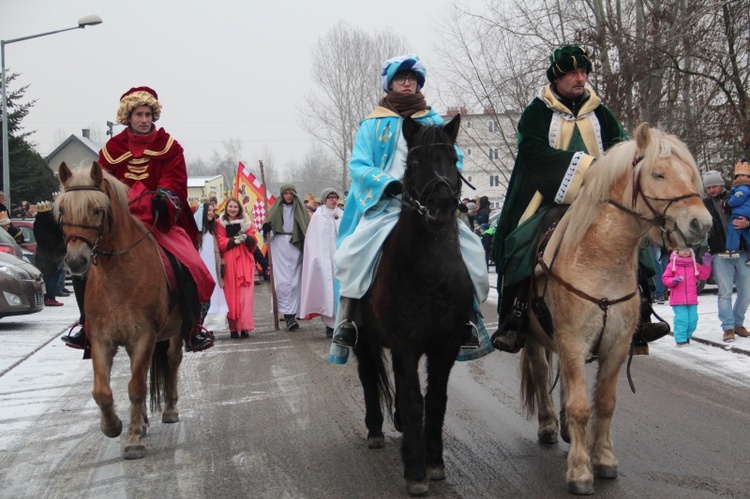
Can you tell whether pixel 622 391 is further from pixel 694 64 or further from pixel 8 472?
pixel 694 64

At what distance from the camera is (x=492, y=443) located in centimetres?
632

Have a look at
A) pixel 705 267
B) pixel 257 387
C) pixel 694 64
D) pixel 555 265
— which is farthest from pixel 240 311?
pixel 694 64

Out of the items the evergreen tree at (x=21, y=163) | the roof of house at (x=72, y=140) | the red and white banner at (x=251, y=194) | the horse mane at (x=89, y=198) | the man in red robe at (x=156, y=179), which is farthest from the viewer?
the roof of house at (x=72, y=140)

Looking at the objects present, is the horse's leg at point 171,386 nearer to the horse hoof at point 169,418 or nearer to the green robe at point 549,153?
the horse hoof at point 169,418

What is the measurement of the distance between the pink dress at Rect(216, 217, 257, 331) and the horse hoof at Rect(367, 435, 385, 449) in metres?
7.78

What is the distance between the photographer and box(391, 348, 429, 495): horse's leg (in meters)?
5.12

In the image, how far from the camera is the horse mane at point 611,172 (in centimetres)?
512

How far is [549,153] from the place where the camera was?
6121 millimetres

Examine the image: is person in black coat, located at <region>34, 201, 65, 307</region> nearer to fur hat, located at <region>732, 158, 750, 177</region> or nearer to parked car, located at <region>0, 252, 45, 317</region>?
parked car, located at <region>0, 252, 45, 317</region>

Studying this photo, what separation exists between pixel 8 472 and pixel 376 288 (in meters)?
2.87

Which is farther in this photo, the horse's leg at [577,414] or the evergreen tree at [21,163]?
the evergreen tree at [21,163]

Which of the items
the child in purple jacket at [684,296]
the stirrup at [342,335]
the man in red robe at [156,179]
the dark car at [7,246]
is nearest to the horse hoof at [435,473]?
the stirrup at [342,335]

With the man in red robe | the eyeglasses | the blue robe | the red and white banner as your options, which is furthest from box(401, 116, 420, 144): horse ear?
the red and white banner

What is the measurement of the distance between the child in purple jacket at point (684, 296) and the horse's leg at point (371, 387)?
581cm
